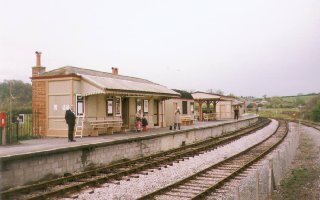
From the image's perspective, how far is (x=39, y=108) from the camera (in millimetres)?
19125

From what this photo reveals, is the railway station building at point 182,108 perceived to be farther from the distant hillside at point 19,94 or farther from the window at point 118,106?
the distant hillside at point 19,94

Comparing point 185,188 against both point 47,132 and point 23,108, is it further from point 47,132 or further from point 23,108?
point 23,108

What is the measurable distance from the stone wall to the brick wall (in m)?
5.96

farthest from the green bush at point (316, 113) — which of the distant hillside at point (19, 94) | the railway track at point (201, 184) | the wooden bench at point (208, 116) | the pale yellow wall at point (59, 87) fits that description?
the pale yellow wall at point (59, 87)

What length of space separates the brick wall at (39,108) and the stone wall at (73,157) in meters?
5.96

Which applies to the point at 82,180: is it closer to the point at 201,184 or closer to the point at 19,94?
the point at 201,184

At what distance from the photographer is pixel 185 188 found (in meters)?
9.93

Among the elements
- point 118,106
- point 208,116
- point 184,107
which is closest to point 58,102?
Answer: point 118,106

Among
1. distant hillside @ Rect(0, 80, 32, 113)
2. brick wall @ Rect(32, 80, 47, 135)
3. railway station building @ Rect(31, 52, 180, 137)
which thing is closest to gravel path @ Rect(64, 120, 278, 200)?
railway station building @ Rect(31, 52, 180, 137)

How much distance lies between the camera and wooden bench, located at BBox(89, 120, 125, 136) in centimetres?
1872

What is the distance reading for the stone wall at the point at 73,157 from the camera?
9766mm

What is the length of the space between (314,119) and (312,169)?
4219 cm

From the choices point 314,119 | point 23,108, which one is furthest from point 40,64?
point 314,119

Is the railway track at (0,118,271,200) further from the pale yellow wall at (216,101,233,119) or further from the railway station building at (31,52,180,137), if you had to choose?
the pale yellow wall at (216,101,233,119)
